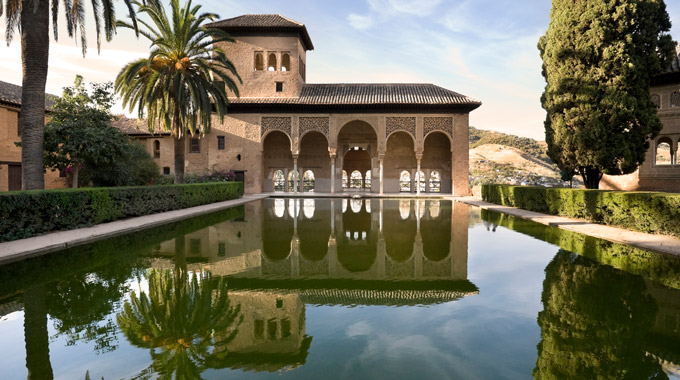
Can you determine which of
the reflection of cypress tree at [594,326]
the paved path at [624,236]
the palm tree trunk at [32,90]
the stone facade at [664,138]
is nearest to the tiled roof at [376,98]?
the stone facade at [664,138]

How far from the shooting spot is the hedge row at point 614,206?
7.88 meters

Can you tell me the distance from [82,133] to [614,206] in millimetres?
17017

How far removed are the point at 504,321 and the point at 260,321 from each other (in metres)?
2.18

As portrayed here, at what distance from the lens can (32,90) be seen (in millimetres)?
9570

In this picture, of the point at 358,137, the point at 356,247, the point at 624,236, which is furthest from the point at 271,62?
the point at 624,236

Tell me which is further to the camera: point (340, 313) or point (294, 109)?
point (294, 109)

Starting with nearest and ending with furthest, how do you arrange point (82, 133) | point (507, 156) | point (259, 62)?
point (82, 133) → point (259, 62) → point (507, 156)

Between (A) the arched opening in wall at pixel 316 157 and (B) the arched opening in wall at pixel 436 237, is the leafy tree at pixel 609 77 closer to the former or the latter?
(B) the arched opening in wall at pixel 436 237

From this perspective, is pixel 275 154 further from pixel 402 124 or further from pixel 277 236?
pixel 277 236

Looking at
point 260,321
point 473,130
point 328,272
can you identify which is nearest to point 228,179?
point 328,272

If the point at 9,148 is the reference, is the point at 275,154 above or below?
above

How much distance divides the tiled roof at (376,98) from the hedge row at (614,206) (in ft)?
34.0

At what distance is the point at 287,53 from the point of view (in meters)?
25.4

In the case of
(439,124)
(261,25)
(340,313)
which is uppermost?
(261,25)
